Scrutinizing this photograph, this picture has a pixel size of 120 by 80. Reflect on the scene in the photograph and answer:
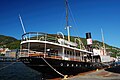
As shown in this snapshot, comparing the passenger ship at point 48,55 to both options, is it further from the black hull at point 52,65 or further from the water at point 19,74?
the water at point 19,74

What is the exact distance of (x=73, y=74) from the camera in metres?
24.4

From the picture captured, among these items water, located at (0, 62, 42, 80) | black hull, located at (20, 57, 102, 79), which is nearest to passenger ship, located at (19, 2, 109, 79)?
black hull, located at (20, 57, 102, 79)

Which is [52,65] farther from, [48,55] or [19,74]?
[19,74]

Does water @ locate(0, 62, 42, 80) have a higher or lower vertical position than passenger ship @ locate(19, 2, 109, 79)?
lower

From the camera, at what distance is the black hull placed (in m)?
19.1

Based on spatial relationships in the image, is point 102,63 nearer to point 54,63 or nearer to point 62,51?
point 62,51

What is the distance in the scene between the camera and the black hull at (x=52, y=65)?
19.1 metres

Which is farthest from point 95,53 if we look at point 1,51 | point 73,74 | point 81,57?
point 1,51

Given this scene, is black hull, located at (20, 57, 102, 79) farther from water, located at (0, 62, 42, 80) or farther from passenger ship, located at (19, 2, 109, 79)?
water, located at (0, 62, 42, 80)

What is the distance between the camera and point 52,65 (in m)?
20.0

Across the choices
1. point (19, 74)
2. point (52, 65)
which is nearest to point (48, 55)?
point (52, 65)

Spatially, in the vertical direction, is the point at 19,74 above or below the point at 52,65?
below

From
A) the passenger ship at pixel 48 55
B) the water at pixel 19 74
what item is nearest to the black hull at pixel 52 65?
the passenger ship at pixel 48 55

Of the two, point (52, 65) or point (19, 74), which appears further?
point (19, 74)
